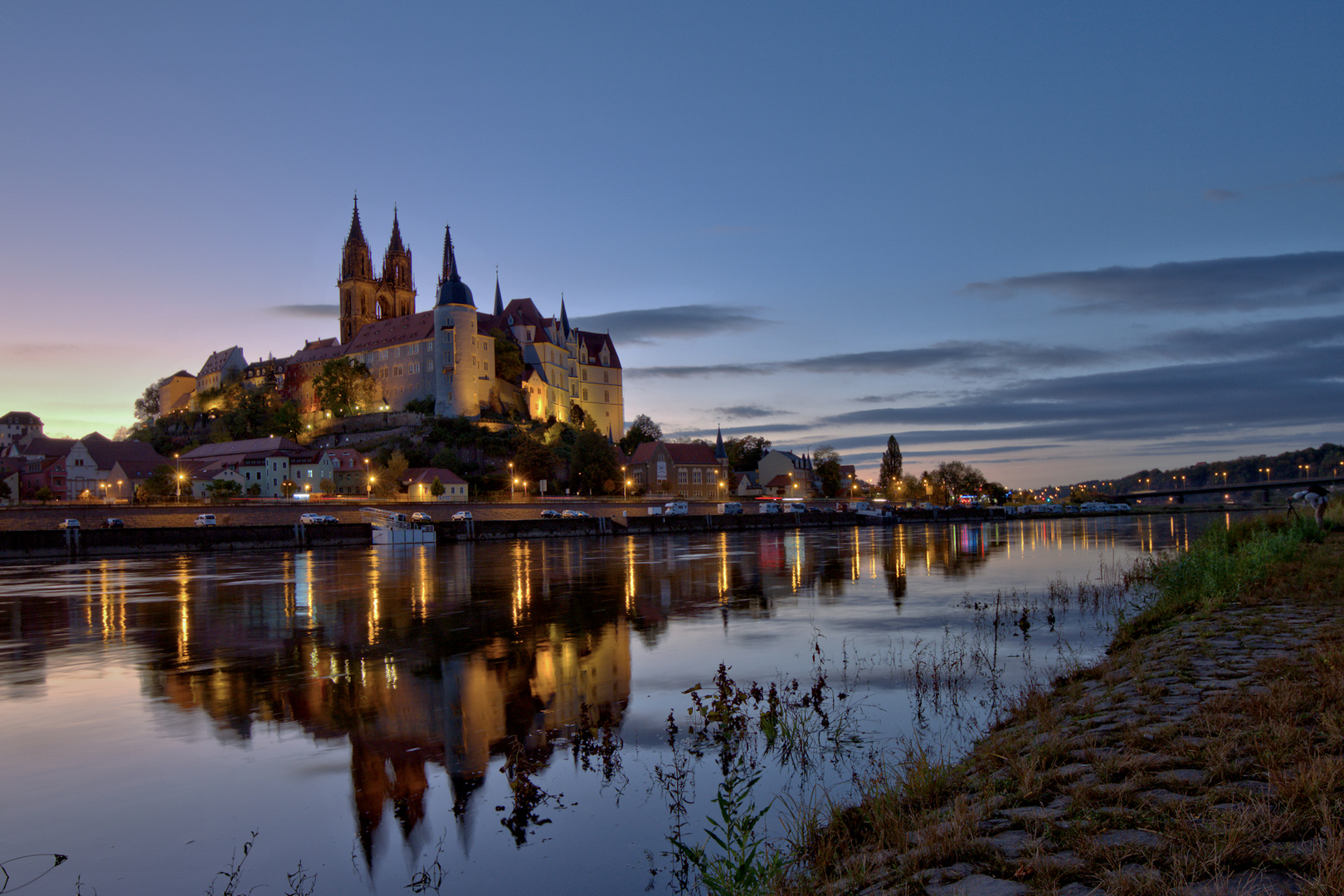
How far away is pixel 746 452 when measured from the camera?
17212 centimetres

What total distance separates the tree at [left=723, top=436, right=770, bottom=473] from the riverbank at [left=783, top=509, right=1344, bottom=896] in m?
155

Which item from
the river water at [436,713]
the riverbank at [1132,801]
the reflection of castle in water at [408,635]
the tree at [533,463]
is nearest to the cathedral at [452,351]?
the tree at [533,463]

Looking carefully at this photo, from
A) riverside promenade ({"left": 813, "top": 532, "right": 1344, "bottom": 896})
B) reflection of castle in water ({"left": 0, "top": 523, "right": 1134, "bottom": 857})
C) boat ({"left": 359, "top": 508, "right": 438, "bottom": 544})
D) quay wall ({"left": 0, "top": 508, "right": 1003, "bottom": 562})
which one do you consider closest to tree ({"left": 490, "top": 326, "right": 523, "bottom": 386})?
quay wall ({"left": 0, "top": 508, "right": 1003, "bottom": 562})

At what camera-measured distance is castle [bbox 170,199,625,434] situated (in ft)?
427

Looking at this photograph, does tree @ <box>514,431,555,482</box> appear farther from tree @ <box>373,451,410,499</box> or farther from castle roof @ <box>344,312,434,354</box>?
castle roof @ <box>344,312,434,354</box>

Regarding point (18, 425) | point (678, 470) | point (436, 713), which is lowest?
point (436, 713)

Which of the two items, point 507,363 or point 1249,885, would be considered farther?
point 507,363

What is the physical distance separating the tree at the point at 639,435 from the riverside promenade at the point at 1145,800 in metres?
126

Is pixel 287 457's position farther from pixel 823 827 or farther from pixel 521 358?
pixel 823 827

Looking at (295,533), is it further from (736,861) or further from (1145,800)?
(1145,800)

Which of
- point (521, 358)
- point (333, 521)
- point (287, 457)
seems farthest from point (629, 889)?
point (521, 358)

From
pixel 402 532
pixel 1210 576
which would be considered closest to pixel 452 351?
pixel 402 532

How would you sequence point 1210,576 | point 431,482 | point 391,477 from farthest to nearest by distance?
point 391,477
point 431,482
point 1210,576

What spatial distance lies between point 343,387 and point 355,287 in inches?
1476
